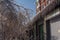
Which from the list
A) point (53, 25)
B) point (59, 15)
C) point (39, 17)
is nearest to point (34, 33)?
point (39, 17)

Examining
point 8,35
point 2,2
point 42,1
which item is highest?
point 42,1

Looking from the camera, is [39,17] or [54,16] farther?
[39,17]

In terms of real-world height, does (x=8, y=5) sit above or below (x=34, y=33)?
above

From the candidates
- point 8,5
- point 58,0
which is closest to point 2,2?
point 8,5

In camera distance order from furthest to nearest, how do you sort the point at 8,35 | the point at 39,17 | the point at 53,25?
the point at 39,17 < the point at 53,25 < the point at 8,35

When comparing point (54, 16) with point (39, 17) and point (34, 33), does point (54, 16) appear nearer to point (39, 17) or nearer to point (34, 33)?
point (39, 17)

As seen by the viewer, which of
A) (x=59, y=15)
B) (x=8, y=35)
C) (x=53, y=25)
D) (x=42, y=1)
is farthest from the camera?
(x=42, y=1)

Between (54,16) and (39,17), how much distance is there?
1.80 metres

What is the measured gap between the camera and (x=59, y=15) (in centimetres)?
860

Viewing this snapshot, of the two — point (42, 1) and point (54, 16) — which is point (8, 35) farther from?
point (42, 1)

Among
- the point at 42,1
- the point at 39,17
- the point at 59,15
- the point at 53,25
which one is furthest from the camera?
the point at 42,1

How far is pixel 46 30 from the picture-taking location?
10.0 metres

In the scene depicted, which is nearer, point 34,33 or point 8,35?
point 8,35

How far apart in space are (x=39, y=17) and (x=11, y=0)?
3.75 meters
